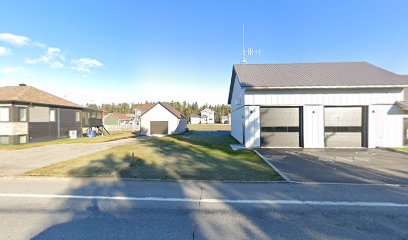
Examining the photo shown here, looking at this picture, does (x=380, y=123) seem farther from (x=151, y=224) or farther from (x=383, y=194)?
(x=151, y=224)

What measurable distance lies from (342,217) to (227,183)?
308 centimetres

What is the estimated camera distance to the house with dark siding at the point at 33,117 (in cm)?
1747

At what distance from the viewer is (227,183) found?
6461 mm

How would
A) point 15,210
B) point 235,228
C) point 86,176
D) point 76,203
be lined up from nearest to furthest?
point 235,228, point 15,210, point 76,203, point 86,176

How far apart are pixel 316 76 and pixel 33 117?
1008 inches

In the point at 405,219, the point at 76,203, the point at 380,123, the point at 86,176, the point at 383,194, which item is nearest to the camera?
the point at 405,219

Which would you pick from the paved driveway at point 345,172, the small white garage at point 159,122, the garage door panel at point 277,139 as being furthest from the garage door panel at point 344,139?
the small white garage at point 159,122

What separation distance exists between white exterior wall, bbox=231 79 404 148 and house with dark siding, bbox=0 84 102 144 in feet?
64.2

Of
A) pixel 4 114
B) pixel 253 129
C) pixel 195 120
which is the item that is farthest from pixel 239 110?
pixel 195 120

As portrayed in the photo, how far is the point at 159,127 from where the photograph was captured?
31.8m

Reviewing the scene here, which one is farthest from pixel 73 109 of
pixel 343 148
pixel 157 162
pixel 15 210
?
pixel 343 148

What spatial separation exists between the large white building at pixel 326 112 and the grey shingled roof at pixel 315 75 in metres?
0.07

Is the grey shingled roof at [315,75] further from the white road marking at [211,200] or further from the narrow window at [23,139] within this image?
the narrow window at [23,139]

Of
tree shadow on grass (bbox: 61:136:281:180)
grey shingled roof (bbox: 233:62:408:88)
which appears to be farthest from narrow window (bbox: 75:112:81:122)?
grey shingled roof (bbox: 233:62:408:88)
